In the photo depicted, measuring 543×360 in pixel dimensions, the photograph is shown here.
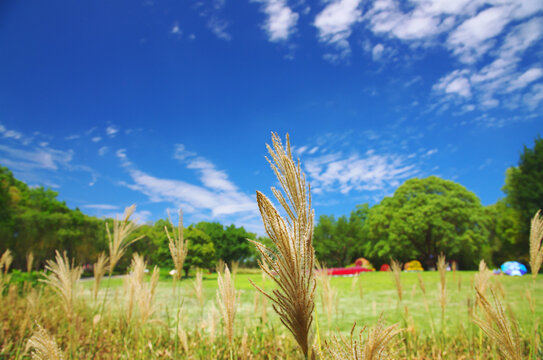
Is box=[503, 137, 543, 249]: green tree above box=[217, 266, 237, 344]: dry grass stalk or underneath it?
above

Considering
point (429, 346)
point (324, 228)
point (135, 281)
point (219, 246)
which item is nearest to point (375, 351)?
point (135, 281)

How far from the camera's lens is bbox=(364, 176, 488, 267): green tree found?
34037mm

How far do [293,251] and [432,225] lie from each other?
39.5m

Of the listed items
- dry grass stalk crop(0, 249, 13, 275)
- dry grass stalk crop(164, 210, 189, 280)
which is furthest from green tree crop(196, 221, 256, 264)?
dry grass stalk crop(164, 210, 189, 280)

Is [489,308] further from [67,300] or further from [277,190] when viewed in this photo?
[67,300]

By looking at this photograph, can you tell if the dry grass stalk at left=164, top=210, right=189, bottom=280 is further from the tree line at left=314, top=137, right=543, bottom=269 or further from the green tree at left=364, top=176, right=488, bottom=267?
the green tree at left=364, top=176, right=488, bottom=267

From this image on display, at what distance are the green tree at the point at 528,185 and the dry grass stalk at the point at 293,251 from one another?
3126 cm

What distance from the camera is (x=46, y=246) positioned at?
35.5m

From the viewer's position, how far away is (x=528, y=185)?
25391mm

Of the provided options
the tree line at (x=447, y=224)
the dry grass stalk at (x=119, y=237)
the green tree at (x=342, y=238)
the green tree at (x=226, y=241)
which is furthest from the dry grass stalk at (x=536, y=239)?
the green tree at (x=342, y=238)

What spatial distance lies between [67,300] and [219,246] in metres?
44.6

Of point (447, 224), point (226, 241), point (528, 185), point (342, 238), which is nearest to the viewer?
point (528, 185)

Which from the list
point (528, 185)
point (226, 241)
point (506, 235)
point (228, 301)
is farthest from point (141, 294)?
point (226, 241)

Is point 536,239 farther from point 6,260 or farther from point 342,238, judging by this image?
point 342,238
